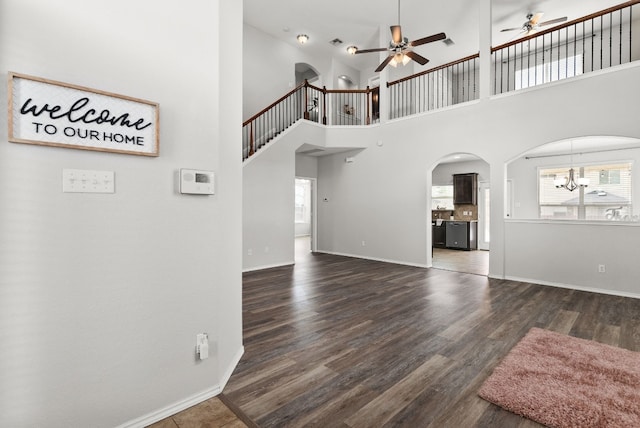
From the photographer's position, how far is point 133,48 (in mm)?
1688

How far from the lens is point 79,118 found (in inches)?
60.1

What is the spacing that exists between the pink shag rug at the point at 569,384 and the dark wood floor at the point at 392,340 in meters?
0.11

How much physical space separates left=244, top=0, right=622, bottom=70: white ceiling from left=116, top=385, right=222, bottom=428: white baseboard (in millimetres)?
7166

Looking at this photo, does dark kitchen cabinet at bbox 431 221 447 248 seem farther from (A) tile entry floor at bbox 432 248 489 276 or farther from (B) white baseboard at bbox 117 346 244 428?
(B) white baseboard at bbox 117 346 244 428

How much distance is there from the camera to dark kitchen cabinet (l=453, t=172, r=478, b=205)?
893 cm

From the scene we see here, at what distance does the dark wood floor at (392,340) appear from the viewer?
192cm

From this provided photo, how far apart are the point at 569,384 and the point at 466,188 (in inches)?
299

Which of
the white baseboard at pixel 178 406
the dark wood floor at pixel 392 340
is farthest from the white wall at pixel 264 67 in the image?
the white baseboard at pixel 178 406

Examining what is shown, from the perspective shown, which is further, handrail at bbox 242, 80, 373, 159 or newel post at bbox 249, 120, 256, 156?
handrail at bbox 242, 80, 373, 159

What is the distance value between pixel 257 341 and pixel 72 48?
2542 mm

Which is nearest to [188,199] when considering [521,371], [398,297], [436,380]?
[436,380]

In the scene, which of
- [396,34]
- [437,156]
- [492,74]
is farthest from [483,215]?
[396,34]

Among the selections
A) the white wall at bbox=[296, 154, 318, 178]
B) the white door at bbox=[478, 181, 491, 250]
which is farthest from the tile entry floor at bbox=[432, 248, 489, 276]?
the white wall at bbox=[296, 154, 318, 178]

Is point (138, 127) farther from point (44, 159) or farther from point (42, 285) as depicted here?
point (42, 285)
